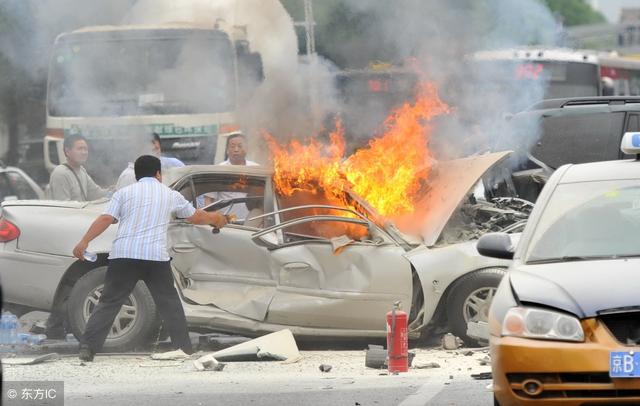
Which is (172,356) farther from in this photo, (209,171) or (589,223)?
(589,223)

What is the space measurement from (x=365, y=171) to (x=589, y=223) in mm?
3986

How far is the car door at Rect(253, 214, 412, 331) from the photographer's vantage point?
9.74 meters

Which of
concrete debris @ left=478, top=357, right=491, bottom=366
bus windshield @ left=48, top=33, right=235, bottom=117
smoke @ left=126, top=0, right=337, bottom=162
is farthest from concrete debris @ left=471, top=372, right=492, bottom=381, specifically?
bus windshield @ left=48, top=33, right=235, bottom=117

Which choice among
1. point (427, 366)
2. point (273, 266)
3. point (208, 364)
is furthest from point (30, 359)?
point (427, 366)

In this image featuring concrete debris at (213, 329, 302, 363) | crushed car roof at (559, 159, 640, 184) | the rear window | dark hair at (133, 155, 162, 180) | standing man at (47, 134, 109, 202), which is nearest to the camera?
crushed car roof at (559, 159, 640, 184)

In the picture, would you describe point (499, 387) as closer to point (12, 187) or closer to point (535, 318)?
point (535, 318)

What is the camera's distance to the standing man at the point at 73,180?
40.2 ft

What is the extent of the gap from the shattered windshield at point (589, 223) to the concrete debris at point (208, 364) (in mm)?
3204

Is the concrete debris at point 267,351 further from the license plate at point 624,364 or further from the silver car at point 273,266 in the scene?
the license plate at point 624,364

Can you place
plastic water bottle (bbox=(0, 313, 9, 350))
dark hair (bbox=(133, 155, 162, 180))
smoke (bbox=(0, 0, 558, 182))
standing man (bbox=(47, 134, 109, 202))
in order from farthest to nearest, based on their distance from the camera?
smoke (bbox=(0, 0, 558, 182)) < standing man (bbox=(47, 134, 109, 202)) < plastic water bottle (bbox=(0, 313, 9, 350)) < dark hair (bbox=(133, 155, 162, 180))

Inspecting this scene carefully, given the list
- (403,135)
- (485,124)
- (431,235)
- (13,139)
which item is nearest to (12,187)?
(13,139)

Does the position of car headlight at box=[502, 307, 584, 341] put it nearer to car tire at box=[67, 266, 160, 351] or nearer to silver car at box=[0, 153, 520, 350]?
silver car at box=[0, 153, 520, 350]

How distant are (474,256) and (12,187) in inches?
384

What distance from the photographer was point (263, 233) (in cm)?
1000
